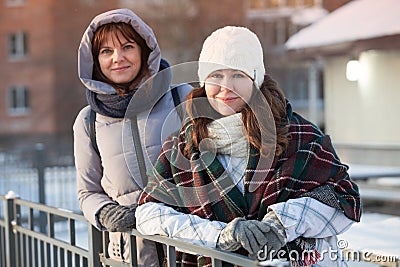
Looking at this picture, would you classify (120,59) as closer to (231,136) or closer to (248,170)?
(231,136)

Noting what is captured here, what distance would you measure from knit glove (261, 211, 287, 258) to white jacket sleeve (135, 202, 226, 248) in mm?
187

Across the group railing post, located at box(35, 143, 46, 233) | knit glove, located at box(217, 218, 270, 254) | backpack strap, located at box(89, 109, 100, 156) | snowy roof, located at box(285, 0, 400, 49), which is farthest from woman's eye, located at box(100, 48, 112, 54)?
snowy roof, located at box(285, 0, 400, 49)

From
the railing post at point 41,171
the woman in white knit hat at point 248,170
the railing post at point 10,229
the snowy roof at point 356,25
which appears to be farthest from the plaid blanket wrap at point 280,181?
the snowy roof at point 356,25

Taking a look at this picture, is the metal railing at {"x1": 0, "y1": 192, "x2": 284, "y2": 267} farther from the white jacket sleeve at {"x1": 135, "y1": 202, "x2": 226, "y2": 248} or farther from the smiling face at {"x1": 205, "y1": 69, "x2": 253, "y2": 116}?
the smiling face at {"x1": 205, "y1": 69, "x2": 253, "y2": 116}

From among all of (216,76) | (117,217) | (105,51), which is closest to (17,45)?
(105,51)

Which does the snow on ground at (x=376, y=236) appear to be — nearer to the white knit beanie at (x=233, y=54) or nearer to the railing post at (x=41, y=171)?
the white knit beanie at (x=233, y=54)

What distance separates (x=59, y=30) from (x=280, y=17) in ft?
36.1

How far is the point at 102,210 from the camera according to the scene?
2.94 m

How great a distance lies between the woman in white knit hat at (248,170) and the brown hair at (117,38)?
54cm

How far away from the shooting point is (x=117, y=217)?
112 inches

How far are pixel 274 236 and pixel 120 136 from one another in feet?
3.24

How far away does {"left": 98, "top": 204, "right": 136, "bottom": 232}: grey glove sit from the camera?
282cm

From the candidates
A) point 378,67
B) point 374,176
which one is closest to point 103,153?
point 374,176

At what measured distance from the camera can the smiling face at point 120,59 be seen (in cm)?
301
